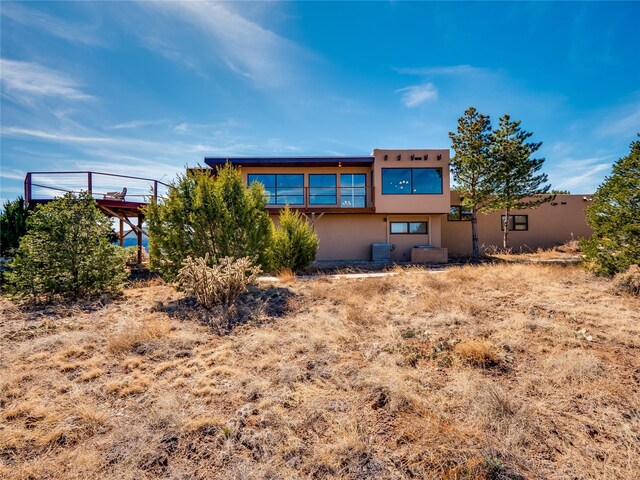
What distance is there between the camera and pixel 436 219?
1820 cm

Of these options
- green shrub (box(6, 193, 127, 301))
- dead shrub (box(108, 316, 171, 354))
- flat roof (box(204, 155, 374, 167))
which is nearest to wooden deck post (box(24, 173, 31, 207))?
green shrub (box(6, 193, 127, 301))

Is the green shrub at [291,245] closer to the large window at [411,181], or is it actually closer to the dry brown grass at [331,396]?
the dry brown grass at [331,396]

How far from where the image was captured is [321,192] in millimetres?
17828

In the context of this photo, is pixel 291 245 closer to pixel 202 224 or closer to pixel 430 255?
pixel 202 224

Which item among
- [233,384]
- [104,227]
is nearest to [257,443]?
[233,384]

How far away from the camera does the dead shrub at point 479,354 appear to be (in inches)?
164

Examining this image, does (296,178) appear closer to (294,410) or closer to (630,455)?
(294,410)

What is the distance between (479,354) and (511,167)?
58.4 feet

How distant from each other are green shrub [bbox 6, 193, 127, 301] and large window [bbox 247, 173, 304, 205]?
9.72 metres

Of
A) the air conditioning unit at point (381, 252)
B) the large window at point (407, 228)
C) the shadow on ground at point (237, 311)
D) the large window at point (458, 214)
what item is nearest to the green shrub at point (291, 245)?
the shadow on ground at point (237, 311)

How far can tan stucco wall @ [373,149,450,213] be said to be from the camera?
56.2 ft

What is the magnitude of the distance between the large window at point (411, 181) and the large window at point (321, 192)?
3.13m

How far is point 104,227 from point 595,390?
456 inches

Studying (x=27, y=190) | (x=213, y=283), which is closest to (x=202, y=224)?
(x=213, y=283)
